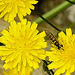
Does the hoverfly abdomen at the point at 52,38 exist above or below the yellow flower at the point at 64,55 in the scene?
above

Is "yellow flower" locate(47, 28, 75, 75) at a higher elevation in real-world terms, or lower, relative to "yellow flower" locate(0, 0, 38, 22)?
lower

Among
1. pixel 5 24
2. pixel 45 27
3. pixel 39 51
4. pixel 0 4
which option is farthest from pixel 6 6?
pixel 45 27

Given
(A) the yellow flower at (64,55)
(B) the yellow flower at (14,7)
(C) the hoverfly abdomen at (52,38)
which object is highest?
(B) the yellow flower at (14,7)

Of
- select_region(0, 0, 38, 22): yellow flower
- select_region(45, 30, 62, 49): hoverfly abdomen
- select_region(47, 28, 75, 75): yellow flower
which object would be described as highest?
select_region(0, 0, 38, 22): yellow flower
